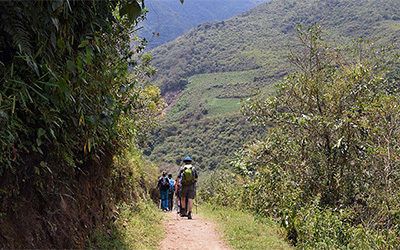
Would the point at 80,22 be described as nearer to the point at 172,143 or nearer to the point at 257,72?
the point at 172,143

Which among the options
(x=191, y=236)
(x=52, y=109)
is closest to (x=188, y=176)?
(x=191, y=236)

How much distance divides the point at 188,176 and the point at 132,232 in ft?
10.1

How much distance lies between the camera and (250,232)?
8.99 m

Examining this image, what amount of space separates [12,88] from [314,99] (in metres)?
10.9

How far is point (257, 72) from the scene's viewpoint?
11856 centimetres

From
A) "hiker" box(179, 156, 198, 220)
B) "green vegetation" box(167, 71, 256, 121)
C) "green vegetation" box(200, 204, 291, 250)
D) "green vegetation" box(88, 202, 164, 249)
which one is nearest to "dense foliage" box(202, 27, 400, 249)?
"green vegetation" box(200, 204, 291, 250)

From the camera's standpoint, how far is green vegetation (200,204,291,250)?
322 inches

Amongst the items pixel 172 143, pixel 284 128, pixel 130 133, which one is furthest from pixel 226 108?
pixel 130 133

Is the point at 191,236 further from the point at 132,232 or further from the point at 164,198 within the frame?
the point at 164,198


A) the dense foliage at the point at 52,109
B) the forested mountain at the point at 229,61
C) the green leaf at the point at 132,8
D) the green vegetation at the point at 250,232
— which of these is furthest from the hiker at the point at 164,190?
the forested mountain at the point at 229,61

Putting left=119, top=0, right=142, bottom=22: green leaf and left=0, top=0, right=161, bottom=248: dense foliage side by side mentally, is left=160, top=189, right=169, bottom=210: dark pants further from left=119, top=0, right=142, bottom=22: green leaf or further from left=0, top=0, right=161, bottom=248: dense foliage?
left=119, top=0, right=142, bottom=22: green leaf

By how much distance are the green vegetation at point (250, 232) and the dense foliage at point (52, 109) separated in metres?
3.30

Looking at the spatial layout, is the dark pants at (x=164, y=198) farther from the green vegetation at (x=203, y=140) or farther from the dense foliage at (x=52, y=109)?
the green vegetation at (x=203, y=140)

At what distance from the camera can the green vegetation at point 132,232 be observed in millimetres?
6212
